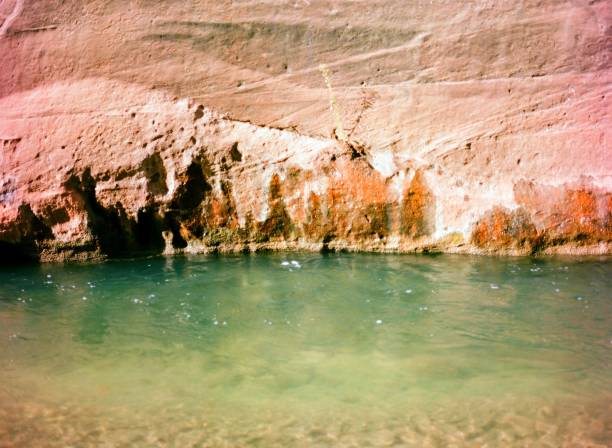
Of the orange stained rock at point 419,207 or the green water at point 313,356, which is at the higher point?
the orange stained rock at point 419,207

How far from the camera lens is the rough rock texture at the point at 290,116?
4.91 metres

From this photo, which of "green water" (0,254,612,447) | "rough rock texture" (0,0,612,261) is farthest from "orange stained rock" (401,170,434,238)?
"green water" (0,254,612,447)

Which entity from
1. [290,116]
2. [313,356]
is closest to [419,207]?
[290,116]

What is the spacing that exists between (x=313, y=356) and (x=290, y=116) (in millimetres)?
2557

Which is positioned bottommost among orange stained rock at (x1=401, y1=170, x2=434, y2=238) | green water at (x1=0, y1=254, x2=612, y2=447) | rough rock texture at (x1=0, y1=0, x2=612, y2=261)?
green water at (x1=0, y1=254, x2=612, y2=447)

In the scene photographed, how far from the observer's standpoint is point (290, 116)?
16.7 ft

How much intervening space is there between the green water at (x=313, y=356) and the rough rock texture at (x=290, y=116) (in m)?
0.60

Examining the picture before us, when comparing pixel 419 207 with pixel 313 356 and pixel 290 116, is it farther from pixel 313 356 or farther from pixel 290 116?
pixel 313 356

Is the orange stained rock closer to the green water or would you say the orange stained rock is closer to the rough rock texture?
the rough rock texture

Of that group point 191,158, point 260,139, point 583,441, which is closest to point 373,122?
point 260,139

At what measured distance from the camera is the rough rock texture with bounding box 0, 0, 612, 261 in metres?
4.91

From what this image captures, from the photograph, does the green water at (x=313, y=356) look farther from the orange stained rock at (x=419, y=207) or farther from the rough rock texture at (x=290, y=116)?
the rough rock texture at (x=290, y=116)

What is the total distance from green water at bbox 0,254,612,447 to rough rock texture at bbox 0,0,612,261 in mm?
602

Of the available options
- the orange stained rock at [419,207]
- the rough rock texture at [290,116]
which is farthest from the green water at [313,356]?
the rough rock texture at [290,116]
